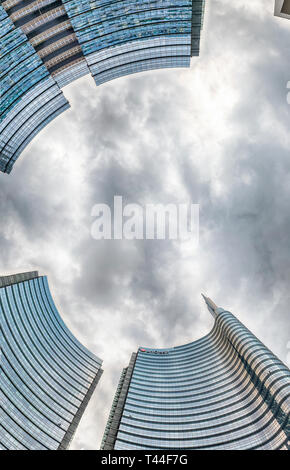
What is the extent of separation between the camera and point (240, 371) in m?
84.4

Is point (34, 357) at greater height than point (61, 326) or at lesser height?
lesser

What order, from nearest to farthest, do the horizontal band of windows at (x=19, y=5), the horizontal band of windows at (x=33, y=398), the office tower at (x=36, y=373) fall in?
A: the horizontal band of windows at (x=19, y=5) → the office tower at (x=36, y=373) → the horizontal band of windows at (x=33, y=398)

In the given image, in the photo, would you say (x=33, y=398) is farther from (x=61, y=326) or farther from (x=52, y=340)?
(x=61, y=326)

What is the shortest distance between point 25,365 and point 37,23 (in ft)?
407

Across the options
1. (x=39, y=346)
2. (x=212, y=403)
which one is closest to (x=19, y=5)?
(x=39, y=346)

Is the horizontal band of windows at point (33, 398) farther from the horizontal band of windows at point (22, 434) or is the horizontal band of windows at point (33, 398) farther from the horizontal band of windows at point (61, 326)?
the horizontal band of windows at point (61, 326)

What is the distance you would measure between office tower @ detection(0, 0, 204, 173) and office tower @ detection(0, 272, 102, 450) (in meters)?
65.6

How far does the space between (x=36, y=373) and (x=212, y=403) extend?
7376 centimetres

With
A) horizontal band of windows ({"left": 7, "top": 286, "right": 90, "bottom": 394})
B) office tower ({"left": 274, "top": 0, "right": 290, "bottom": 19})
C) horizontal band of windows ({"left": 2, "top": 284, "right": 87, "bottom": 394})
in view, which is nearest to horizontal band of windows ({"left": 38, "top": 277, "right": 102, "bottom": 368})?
horizontal band of windows ({"left": 7, "top": 286, "right": 90, "bottom": 394})

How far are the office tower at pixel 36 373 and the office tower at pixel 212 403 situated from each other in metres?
25.3

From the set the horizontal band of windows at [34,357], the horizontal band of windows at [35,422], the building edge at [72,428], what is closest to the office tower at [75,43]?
the horizontal band of windows at [34,357]

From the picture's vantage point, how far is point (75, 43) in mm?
72500

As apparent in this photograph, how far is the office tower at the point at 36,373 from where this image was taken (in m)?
80.0
